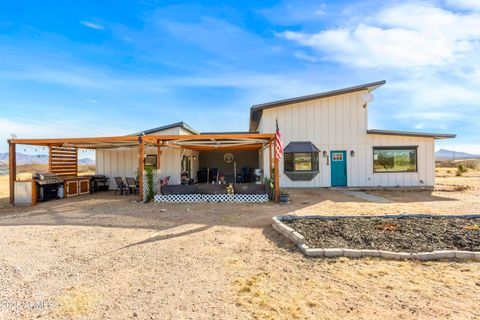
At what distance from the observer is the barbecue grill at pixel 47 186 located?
10268 millimetres

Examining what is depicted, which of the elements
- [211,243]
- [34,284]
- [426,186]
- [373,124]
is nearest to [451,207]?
[426,186]

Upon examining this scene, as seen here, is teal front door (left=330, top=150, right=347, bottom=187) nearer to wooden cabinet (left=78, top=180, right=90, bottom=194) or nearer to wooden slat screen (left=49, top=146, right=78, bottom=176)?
wooden cabinet (left=78, top=180, right=90, bottom=194)

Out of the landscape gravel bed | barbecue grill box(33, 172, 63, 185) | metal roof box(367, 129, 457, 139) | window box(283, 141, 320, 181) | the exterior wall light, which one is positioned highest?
the exterior wall light

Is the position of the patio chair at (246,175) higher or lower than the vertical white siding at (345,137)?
lower

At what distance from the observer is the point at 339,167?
13.0 metres

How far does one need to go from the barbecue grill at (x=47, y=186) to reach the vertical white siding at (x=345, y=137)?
9239 mm

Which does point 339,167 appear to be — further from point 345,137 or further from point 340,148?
point 345,137

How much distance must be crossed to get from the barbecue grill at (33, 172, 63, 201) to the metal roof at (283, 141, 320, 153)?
10124mm

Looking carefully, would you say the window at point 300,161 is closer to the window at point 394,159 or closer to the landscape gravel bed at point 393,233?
the window at point 394,159

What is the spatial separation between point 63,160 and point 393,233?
13.9 m

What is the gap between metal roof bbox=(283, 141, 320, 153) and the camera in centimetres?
1268

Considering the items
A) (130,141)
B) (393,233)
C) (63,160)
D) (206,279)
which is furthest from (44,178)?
(393,233)

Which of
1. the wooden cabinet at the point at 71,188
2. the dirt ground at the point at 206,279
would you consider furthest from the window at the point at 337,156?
the wooden cabinet at the point at 71,188

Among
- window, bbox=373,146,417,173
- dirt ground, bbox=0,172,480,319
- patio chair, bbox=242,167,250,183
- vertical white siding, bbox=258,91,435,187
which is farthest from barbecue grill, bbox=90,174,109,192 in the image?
window, bbox=373,146,417,173
